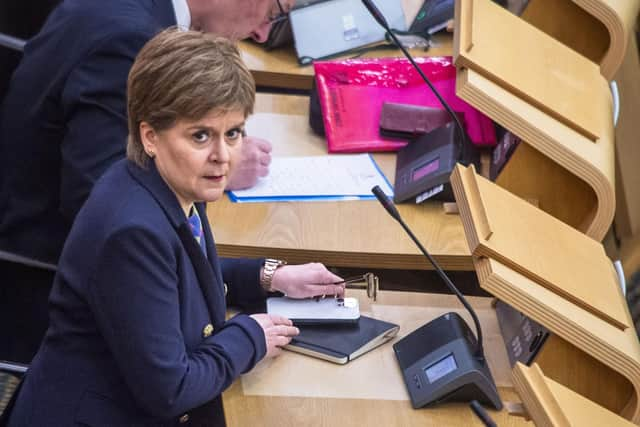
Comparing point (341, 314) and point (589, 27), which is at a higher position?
point (589, 27)

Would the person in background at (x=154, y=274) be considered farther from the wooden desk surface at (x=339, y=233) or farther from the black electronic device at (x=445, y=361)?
the wooden desk surface at (x=339, y=233)

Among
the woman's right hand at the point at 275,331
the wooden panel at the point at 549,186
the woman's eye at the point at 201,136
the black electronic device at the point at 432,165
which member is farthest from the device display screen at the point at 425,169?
the woman's eye at the point at 201,136

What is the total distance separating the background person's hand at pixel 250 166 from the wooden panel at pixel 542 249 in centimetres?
68

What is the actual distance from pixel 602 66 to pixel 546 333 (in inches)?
31.7

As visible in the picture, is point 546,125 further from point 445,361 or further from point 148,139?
point 148,139

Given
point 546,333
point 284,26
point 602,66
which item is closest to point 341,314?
point 546,333

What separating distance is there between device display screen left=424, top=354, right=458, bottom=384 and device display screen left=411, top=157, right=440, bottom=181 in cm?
62

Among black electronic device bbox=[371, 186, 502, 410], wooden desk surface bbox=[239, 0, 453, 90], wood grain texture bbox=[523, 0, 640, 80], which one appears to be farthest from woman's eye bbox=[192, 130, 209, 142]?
wooden desk surface bbox=[239, 0, 453, 90]

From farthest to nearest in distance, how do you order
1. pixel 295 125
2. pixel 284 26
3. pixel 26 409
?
pixel 284 26 → pixel 295 125 → pixel 26 409

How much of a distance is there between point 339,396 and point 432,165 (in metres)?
0.73

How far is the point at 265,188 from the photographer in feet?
7.72

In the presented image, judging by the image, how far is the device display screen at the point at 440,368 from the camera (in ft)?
5.68

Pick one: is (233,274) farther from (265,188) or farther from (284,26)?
(284,26)

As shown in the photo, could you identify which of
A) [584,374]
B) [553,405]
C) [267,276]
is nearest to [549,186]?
[584,374]
